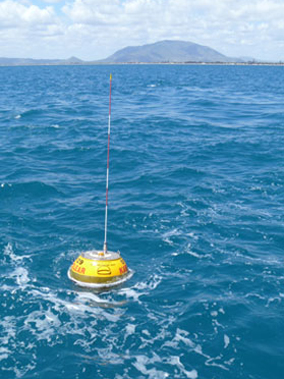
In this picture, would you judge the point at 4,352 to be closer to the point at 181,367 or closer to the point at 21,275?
the point at 21,275

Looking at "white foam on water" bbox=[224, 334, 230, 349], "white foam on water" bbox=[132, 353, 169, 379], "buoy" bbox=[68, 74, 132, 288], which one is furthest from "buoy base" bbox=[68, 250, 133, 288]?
"white foam on water" bbox=[224, 334, 230, 349]

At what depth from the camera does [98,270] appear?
710 inches

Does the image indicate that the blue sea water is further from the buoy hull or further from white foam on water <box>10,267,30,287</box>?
the buoy hull

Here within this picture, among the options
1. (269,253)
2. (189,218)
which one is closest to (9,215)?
(189,218)

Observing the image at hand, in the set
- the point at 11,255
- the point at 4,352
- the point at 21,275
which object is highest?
the point at 11,255

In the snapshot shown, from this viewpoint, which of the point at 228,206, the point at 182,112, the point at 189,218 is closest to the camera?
the point at 189,218

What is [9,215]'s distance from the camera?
26266 millimetres

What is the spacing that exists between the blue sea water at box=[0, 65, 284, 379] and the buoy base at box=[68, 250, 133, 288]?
1.58ft

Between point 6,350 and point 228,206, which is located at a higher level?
point 228,206

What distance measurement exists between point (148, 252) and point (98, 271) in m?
4.70

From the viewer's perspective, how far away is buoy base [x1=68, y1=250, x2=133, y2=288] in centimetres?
1805

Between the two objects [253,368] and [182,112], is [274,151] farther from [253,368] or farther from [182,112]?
[253,368]

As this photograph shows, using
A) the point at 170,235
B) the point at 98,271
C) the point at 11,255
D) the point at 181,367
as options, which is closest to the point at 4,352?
the point at 98,271

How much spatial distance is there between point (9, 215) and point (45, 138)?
20.3 metres
